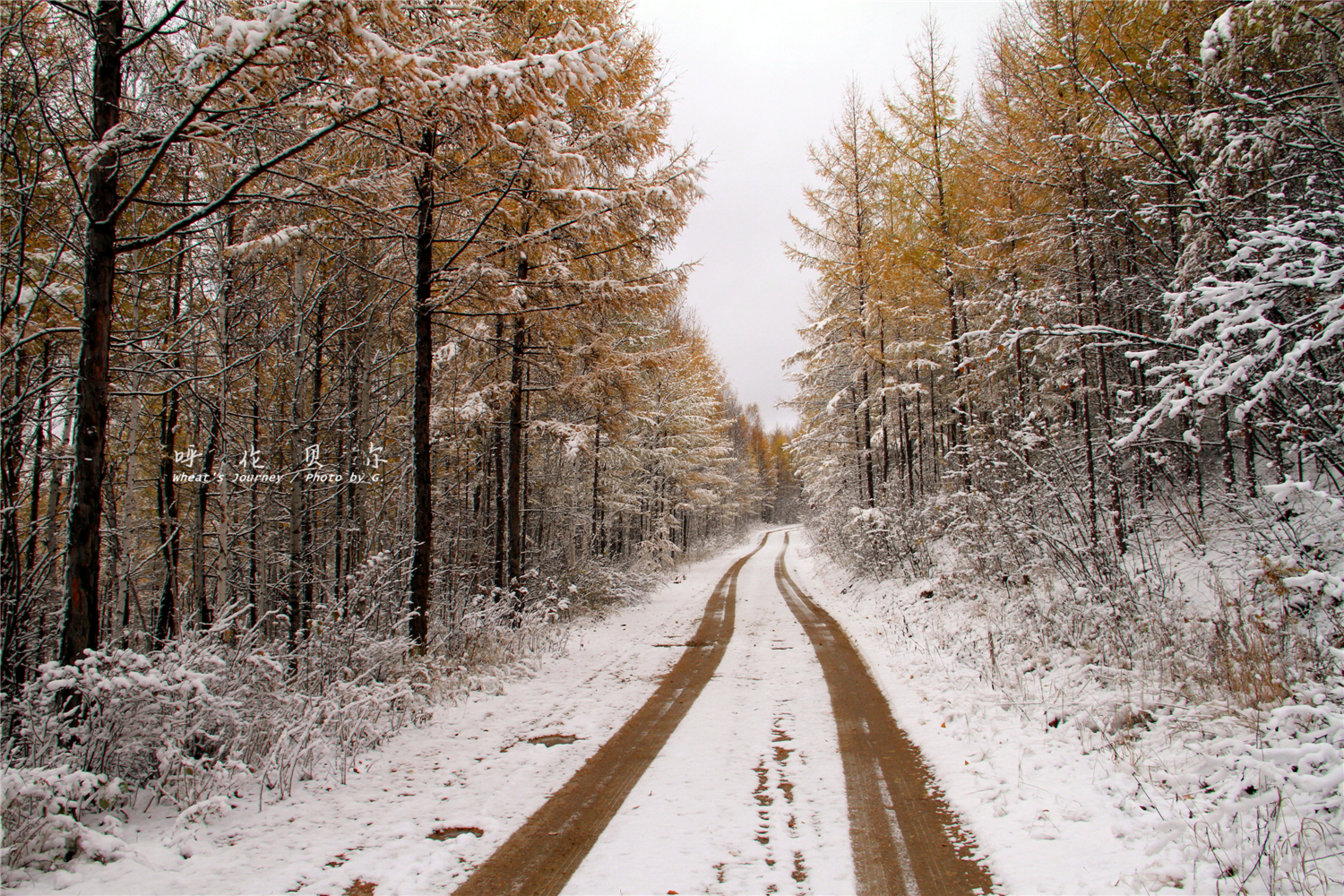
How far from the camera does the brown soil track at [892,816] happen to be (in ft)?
10.6

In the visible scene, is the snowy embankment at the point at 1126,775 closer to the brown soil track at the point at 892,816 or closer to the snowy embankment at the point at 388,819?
the brown soil track at the point at 892,816

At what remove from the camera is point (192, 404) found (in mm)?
8359

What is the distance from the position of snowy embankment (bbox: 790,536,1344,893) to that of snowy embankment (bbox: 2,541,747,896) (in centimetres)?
315

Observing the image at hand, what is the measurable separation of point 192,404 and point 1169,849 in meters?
11.2

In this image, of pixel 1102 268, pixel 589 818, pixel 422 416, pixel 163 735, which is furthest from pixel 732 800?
pixel 1102 268

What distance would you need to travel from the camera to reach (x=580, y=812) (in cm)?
411

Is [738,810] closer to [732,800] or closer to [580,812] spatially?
[732,800]

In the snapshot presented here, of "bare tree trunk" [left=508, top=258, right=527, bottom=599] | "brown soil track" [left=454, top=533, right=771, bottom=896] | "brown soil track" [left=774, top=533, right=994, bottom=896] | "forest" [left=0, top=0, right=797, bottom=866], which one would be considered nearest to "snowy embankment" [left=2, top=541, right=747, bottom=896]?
"brown soil track" [left=454, top=533, right=771, bottom=896]

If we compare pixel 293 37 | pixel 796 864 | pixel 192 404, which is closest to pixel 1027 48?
pixel 293 37

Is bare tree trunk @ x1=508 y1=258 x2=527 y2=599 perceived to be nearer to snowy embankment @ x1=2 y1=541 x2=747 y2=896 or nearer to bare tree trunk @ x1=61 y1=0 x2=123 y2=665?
snowy embankment @ x1=2 y1=541 x2=747 y2=896

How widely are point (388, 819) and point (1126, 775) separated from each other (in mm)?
5257

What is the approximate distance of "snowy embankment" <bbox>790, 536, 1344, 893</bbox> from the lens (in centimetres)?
308

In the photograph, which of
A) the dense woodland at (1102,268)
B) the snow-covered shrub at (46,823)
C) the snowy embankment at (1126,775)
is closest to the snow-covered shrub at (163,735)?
the snow-covered shrub at (46,823)

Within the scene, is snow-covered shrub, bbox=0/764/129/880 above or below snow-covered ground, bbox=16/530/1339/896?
above
